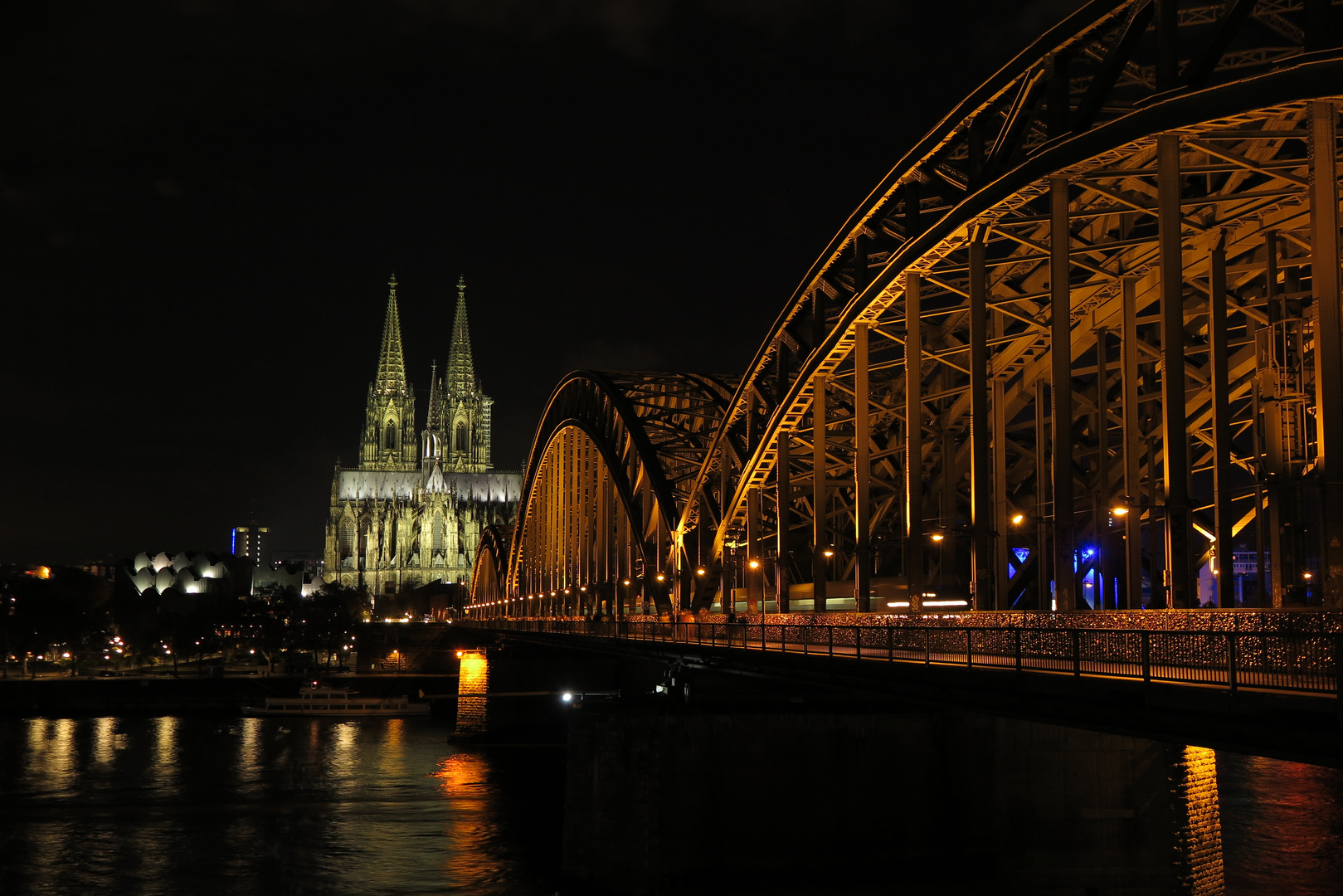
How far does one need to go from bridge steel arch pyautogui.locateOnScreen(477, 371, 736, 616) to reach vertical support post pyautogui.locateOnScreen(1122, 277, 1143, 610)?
107 ft

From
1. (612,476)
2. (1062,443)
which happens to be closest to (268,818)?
(612,476)

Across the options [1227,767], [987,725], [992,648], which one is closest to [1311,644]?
[992,648]

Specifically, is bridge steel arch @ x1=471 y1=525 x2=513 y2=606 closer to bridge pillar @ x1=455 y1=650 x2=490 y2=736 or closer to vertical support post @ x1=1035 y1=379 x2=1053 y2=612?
bridge pillar @ x1=455 y1=650 x2=490 y2=736

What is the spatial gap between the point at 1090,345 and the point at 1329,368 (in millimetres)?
18644

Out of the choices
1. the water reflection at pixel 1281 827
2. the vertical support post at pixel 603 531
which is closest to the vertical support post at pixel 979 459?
the water reflection at pixel 1281 827

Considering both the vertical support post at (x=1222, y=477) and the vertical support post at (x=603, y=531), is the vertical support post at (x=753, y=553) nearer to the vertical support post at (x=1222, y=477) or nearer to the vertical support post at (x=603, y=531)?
the vertical support post at (x=1222, y=477)

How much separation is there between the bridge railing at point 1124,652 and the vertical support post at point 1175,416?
3.13 metres

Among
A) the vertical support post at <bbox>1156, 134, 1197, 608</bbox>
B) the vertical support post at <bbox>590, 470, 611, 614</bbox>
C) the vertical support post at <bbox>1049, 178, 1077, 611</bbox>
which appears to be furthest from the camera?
the vertical support post at <bbox>590, 470, 611, 614</bbox>

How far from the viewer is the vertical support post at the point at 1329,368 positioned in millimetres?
20312

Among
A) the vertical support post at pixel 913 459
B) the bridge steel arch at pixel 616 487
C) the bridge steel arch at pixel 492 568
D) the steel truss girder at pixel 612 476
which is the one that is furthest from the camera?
the bridge steel arch at pixel 492 568

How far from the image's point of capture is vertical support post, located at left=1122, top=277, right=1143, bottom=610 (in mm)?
25156

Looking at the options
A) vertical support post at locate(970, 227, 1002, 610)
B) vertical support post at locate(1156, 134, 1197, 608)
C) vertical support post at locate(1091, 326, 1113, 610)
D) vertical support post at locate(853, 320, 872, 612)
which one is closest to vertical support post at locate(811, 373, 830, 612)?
vertical support post at locate(853, 320, 872, 612)

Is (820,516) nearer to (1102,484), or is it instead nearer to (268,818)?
(1102,484)

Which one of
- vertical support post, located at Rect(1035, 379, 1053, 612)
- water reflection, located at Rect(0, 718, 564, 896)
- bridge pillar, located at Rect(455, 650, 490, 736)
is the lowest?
water reflection, located at Rect(0, 718, 564, 896)
